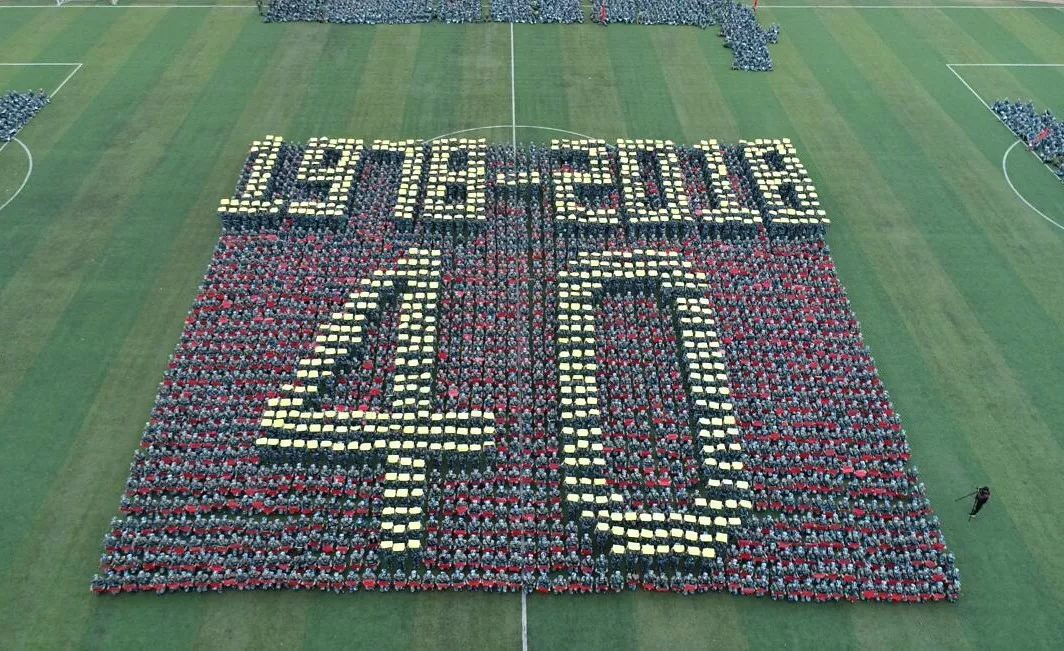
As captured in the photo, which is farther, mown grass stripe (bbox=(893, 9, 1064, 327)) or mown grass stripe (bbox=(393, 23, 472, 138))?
mown grass stripe (bbox=(393, 23, 472, 138))

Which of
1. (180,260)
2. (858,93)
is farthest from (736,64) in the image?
(180,260)

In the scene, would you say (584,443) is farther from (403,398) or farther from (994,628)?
(994,628)

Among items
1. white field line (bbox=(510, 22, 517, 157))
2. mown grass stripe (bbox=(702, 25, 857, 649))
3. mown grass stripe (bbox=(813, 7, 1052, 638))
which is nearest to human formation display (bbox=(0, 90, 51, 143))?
white field line (bbox=(510, 22, 517, 157))

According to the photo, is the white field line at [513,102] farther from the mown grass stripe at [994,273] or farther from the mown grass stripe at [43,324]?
the mown grass stripe at [994,273]

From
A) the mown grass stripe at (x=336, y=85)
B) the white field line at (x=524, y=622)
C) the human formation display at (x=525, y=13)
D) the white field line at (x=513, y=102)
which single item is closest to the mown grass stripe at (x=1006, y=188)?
the human formation display at (x=525, y=13)

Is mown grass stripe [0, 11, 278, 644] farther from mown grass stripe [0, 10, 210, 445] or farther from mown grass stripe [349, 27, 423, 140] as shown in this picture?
mown grass stripe [349, 27, 423, 140]

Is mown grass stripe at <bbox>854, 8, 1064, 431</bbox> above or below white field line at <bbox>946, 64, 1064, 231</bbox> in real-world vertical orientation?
below
